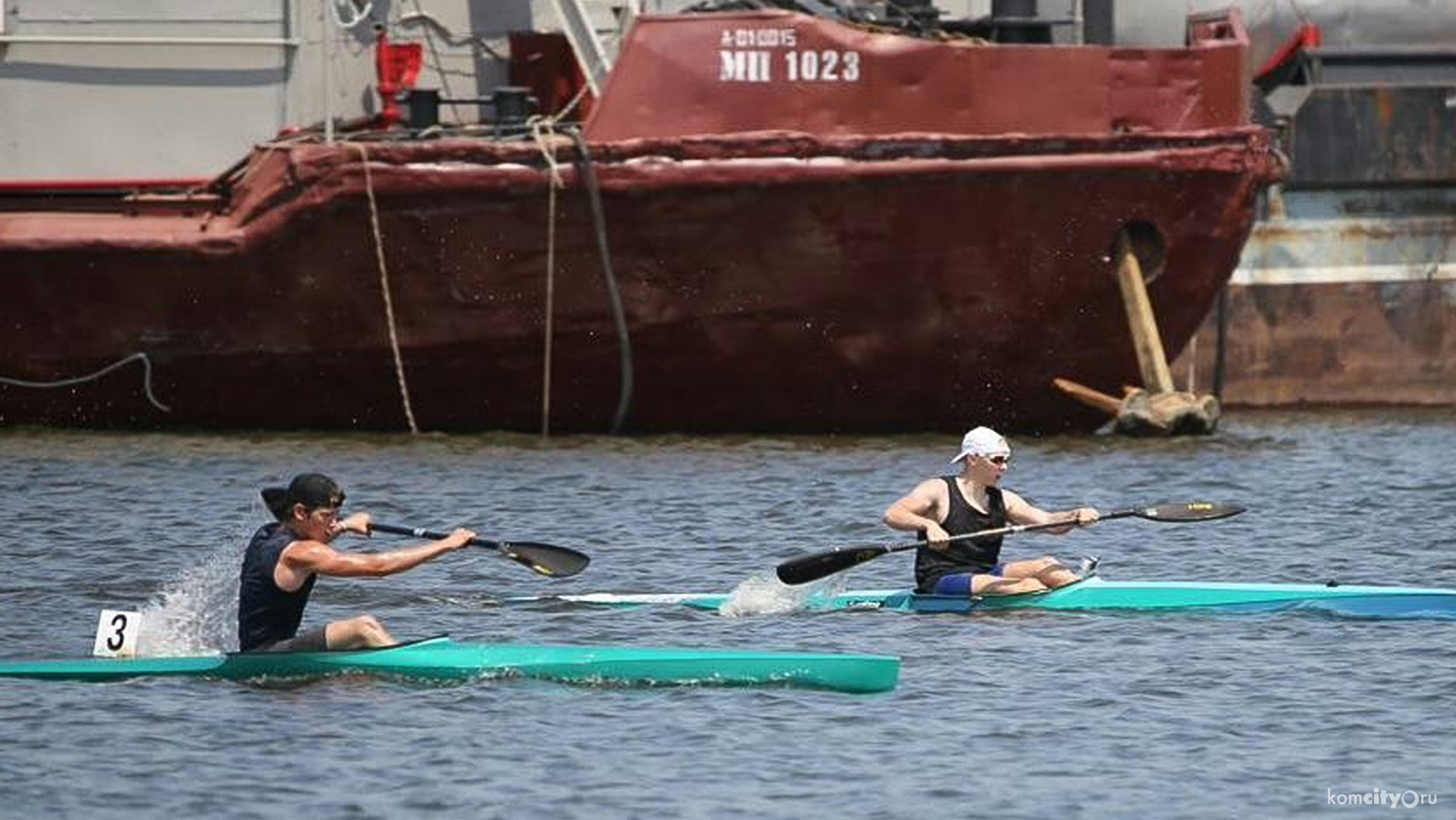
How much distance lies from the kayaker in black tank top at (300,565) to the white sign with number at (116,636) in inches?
18.4

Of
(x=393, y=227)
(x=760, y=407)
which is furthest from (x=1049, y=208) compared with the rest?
(x=393, y=227)

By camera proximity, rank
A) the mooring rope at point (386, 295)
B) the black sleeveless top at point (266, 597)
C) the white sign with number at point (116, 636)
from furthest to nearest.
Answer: the mooring rope at point (386, 295), the white sign with number at point (116, 636), the black sleeveless top at point (266, 597)

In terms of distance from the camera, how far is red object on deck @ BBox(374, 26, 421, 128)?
20.5m

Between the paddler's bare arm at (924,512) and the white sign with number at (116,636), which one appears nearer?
the white sign with number at (116,636)

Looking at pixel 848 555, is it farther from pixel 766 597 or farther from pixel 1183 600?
pixel 1183 600

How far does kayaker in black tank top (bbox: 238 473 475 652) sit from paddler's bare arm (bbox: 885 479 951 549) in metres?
2.55

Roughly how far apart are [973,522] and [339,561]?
3.52 m

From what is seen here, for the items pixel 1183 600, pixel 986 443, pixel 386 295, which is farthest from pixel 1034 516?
pixel 386 295

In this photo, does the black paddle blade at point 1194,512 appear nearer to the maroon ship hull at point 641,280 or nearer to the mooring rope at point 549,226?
the maroon ship hull at point 641,280

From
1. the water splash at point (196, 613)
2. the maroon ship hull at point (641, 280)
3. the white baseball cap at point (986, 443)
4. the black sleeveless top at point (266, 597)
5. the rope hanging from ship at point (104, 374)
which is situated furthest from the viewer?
the rope hanging from ship at point (104, 374)

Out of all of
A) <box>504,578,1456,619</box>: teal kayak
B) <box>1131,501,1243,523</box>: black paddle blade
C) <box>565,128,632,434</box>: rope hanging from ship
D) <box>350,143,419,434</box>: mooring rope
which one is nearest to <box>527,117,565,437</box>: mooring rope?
<box>565,128,632,434</box>: rope hanging from ship

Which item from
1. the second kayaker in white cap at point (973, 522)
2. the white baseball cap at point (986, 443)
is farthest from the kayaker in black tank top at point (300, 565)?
the white baseball cap at point (986, 443)

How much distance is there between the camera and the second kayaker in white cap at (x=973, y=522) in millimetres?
14484

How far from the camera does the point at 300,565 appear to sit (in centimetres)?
1253
